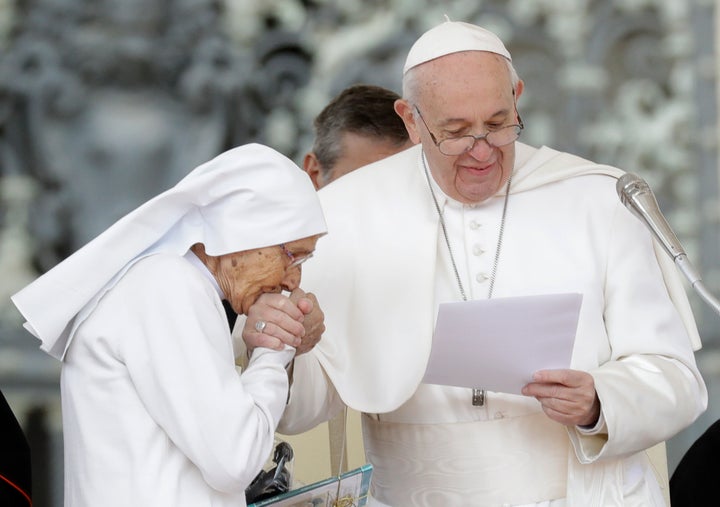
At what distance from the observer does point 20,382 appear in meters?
6.37

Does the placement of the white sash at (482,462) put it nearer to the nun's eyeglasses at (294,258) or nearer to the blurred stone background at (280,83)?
the nun's eyeglasses at (294,258)

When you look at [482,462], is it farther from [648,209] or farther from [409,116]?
[409,116]

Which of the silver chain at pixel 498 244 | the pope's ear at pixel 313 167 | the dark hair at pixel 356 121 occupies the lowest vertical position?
the silver chain at pixel 498 244

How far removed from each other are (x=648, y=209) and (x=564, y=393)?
533 mm

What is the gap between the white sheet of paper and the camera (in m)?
3.12

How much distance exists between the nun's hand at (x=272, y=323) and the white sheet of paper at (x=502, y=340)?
0.39 meters

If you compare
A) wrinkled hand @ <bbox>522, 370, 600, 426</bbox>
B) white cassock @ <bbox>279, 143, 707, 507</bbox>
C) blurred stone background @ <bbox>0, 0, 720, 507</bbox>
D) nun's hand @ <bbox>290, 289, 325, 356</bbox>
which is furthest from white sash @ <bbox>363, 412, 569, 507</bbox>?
blurred stone background @ <bbox>0, 0, 720, 507</bbox>

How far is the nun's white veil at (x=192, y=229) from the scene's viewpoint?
285cm

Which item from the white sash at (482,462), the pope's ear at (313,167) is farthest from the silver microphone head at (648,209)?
the pope's ear at (313,167)

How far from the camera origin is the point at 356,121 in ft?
17.1

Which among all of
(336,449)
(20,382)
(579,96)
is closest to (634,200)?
(336,449)

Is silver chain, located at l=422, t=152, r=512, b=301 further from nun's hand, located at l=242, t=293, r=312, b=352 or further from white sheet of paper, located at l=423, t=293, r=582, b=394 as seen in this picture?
nun's hand, located at l=242, t=293, r=312, b=352

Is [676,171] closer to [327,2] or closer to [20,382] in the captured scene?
[327,2]

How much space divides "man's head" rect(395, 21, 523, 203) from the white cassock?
0.64ft
